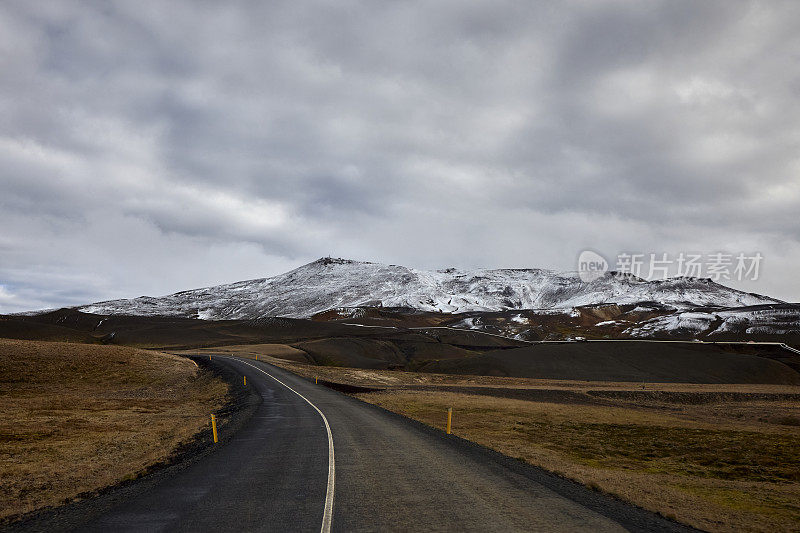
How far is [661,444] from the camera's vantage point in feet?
80.4

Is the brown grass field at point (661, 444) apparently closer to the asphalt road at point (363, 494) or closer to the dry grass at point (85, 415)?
the asphalt road at point (363, 494)

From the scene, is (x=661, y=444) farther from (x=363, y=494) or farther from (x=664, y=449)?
(x=363, y=494)

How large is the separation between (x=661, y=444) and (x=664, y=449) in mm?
1429

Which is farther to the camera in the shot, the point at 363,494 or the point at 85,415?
the point at 85,415

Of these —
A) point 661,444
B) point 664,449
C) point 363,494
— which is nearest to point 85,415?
point 363,494

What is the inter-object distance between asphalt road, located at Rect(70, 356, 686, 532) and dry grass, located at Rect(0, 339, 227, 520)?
3225mm

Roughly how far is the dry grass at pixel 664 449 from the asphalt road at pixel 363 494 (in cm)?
208

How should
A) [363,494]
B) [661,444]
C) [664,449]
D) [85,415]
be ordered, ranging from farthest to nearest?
[85,415] → [661,444] → [664,449] → [363,494]

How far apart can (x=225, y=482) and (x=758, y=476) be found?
63.7 ft

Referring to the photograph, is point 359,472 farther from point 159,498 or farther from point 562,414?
point 562,414

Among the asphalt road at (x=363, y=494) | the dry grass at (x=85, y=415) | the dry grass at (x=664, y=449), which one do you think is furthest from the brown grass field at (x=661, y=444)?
the dry grass at (x=85, y=415)

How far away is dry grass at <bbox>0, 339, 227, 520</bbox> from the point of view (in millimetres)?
14344

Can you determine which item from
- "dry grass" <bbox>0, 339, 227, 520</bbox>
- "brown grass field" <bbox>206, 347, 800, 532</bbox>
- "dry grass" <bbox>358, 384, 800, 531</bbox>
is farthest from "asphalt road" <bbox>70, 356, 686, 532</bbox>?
"dry grass" <bbox>0, 339, 227, 520</bbox>

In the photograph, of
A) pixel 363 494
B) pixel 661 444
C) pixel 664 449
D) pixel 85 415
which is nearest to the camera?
pixel 363 494
